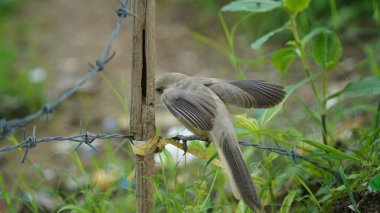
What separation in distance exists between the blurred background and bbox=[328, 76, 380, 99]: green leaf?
23 centimetres

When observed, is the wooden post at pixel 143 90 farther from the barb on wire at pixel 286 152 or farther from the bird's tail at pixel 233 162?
the bird's tail at pixel 233 162

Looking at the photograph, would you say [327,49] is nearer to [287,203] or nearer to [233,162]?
[287,203]

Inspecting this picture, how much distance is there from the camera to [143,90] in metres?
3.11

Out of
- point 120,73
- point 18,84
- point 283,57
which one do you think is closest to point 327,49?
point 283,57

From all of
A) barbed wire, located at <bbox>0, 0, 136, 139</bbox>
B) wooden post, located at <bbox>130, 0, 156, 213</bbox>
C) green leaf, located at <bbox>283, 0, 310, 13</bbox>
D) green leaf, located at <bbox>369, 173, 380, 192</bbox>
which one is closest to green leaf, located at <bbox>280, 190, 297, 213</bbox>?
green leaf, located at <bbox>369, 173, 380, 192</bbox>

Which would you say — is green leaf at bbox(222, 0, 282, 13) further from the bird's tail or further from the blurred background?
the bird's tail

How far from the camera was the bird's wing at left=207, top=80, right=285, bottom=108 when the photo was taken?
11.2 feet

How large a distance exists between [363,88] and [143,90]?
1.41m

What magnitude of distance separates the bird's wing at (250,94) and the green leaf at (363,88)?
1.71 ft

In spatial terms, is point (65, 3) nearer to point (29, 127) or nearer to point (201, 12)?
point (201, 12)

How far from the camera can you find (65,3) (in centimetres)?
902

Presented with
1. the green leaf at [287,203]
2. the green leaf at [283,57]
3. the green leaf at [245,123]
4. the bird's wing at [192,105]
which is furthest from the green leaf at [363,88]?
the bird's wing at [192,105]

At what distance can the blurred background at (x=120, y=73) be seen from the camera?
4.14m

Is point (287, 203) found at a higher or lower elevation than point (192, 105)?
lower
